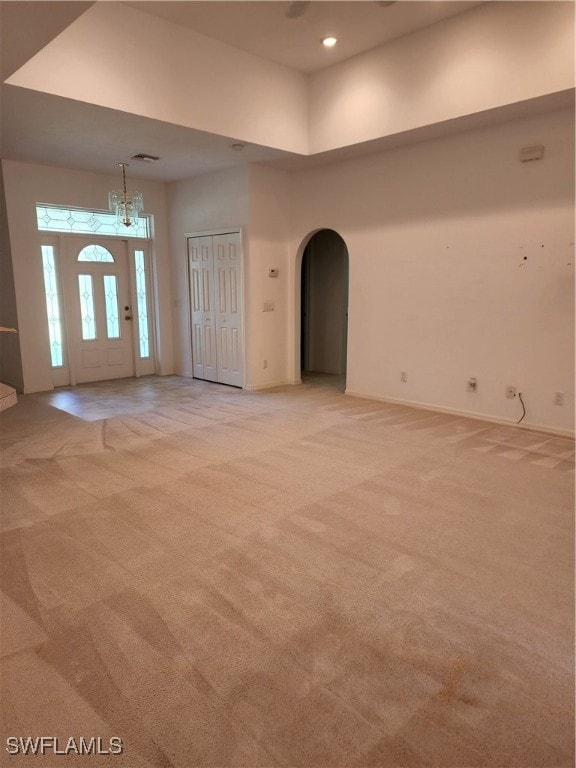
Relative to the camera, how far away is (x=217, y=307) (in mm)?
6906

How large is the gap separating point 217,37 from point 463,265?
10.8ft

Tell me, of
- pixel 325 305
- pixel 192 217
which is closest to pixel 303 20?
pixel 192 217

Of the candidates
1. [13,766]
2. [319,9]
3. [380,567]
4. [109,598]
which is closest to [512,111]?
[319,9]

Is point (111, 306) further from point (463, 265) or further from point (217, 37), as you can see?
point (463, 265)

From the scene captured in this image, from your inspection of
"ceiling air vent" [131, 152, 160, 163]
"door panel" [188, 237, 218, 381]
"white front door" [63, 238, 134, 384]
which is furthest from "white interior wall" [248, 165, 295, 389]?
"white front door" [63, 238, 134, 384]

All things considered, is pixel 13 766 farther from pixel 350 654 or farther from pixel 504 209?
pixel 504 209

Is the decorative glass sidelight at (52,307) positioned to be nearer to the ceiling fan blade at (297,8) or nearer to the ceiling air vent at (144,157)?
the ceiling air vent at (144,157)

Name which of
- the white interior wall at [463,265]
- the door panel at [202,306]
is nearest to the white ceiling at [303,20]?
the white interior wall at [463,265]

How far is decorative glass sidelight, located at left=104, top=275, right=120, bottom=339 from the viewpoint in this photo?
7.18 m

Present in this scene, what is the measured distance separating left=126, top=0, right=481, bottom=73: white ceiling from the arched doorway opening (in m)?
2.89

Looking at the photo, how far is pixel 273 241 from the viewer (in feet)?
21.3

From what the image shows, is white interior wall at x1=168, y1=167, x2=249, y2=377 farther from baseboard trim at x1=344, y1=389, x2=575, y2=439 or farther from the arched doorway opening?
baseboard trim at x1=344, y1=389, x2=575, y2=439

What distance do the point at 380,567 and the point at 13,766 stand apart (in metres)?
1.63
